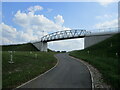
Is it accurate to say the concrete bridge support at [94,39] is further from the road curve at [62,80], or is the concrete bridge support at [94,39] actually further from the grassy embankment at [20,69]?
the road curve at [62,80]

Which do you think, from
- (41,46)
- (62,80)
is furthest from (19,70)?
(41,46)

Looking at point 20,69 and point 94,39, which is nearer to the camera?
point 20,69

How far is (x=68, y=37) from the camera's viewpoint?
3398 inches

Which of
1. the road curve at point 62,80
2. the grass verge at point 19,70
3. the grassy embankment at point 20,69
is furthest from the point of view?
the grassy embankment at point 20,69

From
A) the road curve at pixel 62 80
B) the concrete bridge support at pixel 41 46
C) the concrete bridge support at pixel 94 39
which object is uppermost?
the concrete bridge support at pixel 94 39

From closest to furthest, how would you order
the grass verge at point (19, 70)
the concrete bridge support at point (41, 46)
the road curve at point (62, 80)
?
the road curve at point (62, 80) < the grass verge at point (19, 70) < the concrete bridge support at point (41, 46)

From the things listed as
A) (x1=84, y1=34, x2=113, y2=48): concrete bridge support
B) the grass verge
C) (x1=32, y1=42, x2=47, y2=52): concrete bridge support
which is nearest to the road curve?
the grass verge

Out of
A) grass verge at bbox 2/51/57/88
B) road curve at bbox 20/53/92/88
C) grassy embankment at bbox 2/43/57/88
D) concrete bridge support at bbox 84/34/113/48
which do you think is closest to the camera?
road curve at bbox 20/53/92/88

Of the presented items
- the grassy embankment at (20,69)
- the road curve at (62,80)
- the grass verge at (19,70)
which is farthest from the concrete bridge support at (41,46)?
the road curve at (62,80)

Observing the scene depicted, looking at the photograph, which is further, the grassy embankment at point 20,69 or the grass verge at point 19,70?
the grassy embankment at point 20,69

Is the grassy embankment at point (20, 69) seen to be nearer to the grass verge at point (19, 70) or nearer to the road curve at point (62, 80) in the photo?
the grass verge at point (19, 70)

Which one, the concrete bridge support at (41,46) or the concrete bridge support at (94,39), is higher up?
the concrete bridge support at (94,39)

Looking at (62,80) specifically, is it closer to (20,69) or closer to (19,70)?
(19,70)

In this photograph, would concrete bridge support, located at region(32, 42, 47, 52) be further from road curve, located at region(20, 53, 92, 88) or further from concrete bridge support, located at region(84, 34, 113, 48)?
road curve, located at region(20, 53, 92, 88)
